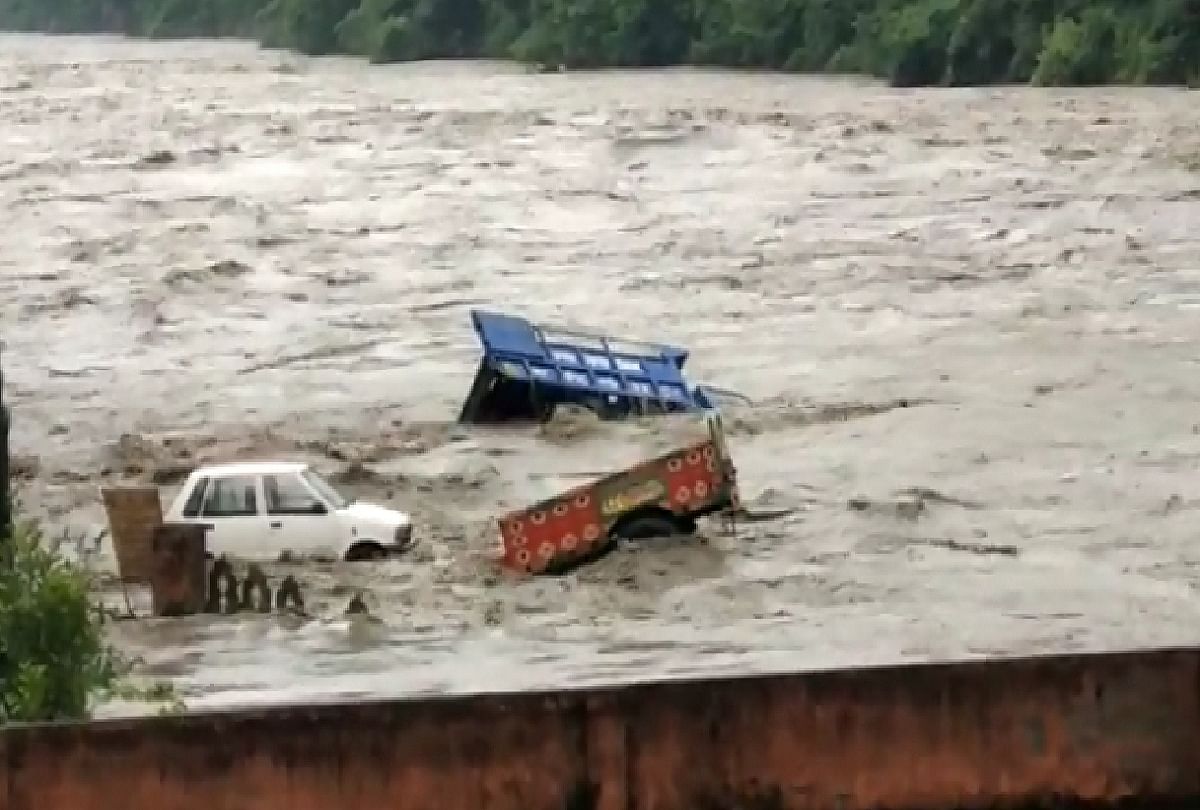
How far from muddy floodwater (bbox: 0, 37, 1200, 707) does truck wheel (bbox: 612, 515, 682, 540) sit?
19cm

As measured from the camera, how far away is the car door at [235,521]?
22484 millimetres

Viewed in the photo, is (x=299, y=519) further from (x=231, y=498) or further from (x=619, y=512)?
(x=619, y=512)

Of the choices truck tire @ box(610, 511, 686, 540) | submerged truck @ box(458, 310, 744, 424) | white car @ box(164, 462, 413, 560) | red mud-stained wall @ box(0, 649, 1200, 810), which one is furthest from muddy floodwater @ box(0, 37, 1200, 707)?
red mud-stained wall @ box(0, 649, 1200, 810)

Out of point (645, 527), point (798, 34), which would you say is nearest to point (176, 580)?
point (645, 527)

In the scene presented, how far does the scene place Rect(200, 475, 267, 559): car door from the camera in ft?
73.8

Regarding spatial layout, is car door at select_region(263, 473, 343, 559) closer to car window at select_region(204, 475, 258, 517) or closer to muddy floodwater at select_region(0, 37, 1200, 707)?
car window at select_region(204, 475, 258, 517)

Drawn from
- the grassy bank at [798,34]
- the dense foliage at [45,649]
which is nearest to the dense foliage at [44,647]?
the dense foliage at [45,649]

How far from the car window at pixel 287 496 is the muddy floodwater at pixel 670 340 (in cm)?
62

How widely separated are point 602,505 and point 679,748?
52.5ft

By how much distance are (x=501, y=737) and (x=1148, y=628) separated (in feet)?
46.8

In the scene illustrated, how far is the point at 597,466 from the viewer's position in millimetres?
28906

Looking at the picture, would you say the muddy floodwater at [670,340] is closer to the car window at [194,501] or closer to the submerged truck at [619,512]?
the submerged truck at [619,512]

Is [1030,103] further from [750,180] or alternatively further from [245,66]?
[245,66]

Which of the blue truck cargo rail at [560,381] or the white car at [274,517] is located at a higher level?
the white car at [274,517]
